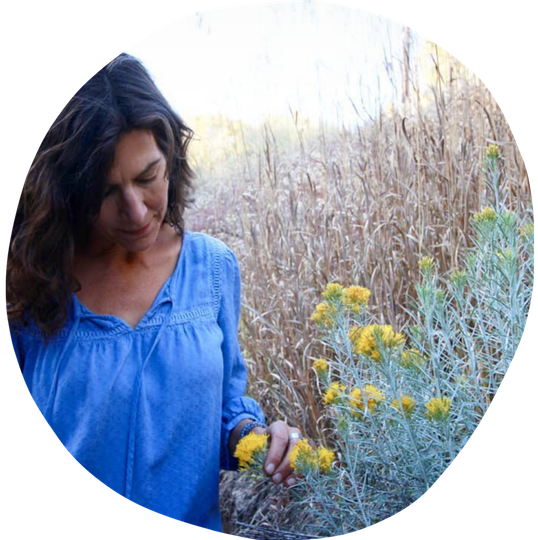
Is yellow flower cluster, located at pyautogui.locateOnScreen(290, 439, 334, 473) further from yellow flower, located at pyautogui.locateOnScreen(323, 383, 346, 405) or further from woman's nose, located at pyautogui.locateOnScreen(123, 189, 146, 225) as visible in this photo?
woman's nose, located at pyautogui.locateOnScreen(123, 189, 146, 225)

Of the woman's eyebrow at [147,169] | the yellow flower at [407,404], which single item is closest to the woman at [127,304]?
the woman's eyebrow at [147,169]

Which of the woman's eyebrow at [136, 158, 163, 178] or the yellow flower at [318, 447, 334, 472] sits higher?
the woman's eyebrow at [136, 158, 163, 178]

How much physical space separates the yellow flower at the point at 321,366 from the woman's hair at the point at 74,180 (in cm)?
41

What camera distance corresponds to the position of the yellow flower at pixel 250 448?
60.8 inches

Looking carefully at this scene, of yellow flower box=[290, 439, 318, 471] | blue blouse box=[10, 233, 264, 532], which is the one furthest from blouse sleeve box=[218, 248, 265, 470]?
yellow flower box=[290, 439, 318, 471]

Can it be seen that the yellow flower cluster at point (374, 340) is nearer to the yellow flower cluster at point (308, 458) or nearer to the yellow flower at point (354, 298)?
the yellow flower at point (354, 298)

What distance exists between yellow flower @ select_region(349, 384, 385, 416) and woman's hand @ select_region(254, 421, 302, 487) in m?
0.14

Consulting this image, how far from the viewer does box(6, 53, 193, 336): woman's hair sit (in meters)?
1.45

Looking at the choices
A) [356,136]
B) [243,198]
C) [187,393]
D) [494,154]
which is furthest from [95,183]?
[494,154]

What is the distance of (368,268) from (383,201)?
0.16m

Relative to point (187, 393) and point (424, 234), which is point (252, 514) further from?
point (424, 234)

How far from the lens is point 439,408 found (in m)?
1.52

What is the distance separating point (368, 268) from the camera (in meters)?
1.60

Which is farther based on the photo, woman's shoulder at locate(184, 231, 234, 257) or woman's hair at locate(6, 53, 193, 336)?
woman's shoulder at locate(184, 231, 234, 257)
